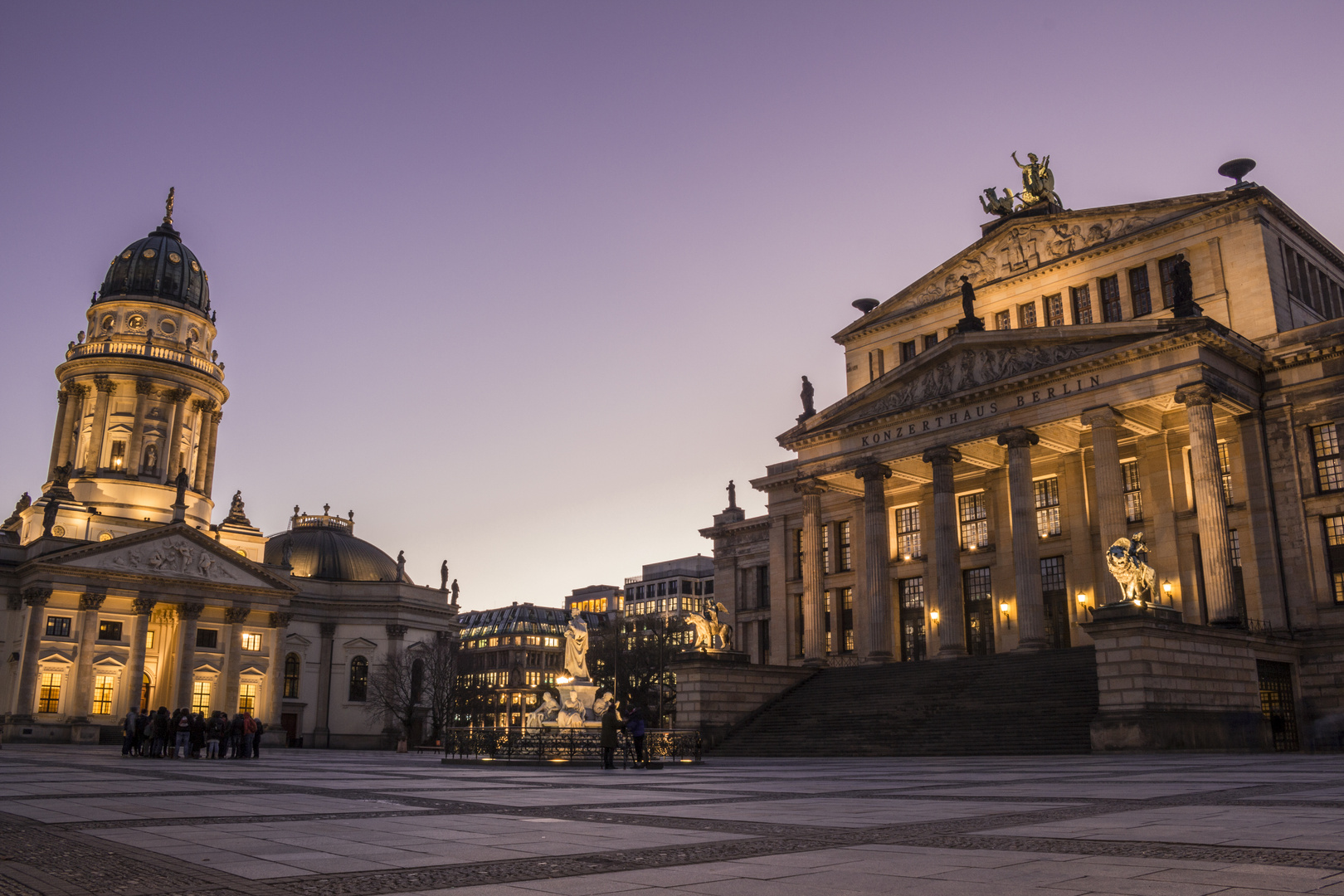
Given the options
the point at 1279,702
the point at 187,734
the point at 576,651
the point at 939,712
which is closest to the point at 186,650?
the point at 187,734

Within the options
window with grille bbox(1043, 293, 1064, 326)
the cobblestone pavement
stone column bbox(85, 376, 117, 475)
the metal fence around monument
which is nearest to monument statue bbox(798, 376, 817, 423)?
window with grille bbox(1043, 293, 1064, 326)

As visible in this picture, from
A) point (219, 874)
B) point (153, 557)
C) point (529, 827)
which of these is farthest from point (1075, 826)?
point (153, 557)

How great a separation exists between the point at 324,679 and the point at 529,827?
257 ft

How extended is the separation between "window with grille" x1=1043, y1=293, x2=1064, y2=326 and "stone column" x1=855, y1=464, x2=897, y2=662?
10.7m

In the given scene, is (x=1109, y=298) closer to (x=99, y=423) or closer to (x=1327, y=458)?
(x=1327, y=458)

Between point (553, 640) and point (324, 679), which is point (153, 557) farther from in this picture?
point (553, 640)

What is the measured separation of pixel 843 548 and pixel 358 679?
45667mm

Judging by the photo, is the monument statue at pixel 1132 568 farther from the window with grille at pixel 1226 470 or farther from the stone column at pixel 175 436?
the stone column at pixel 175 436

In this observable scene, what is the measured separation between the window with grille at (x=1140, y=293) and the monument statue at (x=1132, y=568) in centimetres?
1701

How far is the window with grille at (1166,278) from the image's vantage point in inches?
1795

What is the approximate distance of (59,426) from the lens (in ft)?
266

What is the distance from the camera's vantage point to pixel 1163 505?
140 ft

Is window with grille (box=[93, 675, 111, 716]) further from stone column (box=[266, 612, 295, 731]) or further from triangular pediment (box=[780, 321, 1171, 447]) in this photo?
triangular pediment (box=[780, 321, 1171, 447])

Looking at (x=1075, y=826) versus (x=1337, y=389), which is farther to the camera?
(x=1337, y=389)
